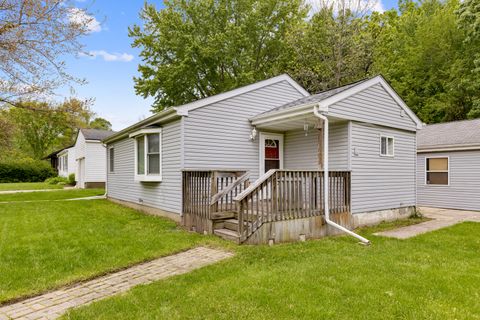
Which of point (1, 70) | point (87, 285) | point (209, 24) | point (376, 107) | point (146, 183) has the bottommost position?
point (87, 285)

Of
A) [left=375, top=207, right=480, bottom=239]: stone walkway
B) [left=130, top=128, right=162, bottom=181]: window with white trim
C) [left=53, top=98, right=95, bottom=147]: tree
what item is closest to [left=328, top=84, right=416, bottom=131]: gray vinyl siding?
[left=375, top=207, right=480, bottom=239]: stone walkway

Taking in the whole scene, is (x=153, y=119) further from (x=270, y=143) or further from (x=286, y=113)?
(x=286, y=113)

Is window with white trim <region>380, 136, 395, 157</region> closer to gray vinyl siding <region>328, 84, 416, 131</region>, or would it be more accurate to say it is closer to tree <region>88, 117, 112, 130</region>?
gray vinyl siding <region>328, 84, 416, 131</region>

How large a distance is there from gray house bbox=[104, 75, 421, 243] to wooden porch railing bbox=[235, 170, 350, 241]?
0.02m

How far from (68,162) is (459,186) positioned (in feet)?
89.3

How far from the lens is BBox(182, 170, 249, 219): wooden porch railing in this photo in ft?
22.5

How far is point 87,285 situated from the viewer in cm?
419

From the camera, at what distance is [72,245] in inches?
235

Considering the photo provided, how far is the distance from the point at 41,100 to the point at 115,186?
4.38 metres

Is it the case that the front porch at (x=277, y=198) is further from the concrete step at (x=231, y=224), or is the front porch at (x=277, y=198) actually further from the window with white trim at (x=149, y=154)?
the window with white trim at (x=149, y=154)

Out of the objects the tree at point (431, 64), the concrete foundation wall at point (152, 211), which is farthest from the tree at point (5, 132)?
the tree at point (431, 64)

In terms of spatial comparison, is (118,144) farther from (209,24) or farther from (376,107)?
(209,24)

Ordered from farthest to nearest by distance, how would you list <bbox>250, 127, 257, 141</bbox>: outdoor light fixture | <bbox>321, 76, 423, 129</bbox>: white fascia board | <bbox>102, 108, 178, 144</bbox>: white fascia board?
<bbox>250, 127, 257, 141</bbox>: outdoor light fixture
<bbox>102, 108, 178, 144</bbox>: white fascia board
<bbox>321, 76, 423, 129</bbox>: white fascia board

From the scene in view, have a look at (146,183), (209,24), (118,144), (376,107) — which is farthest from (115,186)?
(209,24)
